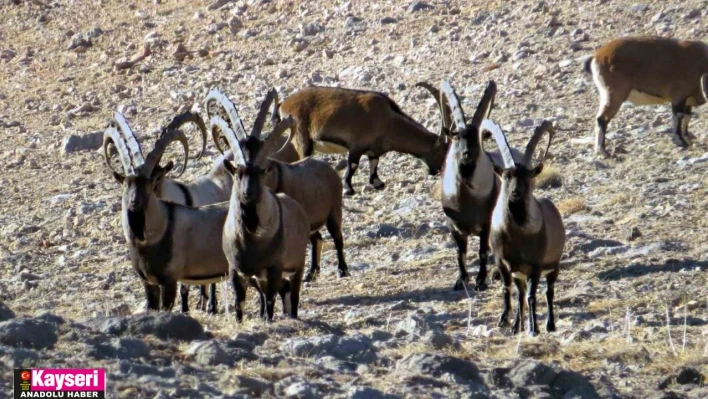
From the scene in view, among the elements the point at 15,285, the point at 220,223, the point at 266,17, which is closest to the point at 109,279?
the point at 15,285

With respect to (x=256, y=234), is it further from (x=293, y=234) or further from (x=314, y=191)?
(x=314, y=191)

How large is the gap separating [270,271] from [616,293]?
265 cm

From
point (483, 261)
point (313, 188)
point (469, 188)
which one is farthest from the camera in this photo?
point (313, 188)

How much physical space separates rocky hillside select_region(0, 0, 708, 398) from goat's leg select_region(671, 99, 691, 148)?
0.17m

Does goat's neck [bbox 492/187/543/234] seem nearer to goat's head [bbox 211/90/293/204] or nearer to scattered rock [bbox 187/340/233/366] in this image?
goat's head [bbox 211/90/293/204]

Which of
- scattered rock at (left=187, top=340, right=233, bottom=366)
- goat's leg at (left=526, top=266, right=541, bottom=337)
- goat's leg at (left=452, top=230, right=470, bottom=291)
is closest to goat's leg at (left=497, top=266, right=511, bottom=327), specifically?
goat's leg at (left=526, top=266, right=541, bottom=337)

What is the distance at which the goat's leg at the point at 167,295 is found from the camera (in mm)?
9781

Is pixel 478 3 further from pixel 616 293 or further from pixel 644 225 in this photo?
pixel 616 293

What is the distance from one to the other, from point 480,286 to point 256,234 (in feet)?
7.84

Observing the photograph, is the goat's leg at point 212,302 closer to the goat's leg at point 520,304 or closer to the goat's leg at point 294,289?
the goat's leg at point 294,289

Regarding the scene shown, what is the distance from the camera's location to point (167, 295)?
32.2 feet

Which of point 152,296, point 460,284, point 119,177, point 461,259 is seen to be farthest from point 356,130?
point 152,296

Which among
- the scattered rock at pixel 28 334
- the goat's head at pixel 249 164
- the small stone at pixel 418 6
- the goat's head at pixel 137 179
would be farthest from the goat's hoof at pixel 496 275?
the small stone at pixel 418 6

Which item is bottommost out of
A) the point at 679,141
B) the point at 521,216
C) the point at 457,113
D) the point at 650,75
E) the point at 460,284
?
the point at 460,284
